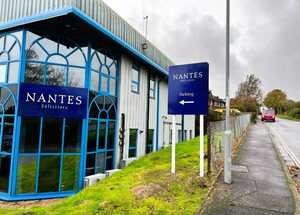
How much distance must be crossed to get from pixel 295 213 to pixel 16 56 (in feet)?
36.4

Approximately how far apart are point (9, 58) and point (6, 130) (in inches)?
123

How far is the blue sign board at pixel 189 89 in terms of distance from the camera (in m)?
7.83

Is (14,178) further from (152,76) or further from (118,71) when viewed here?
(152,76)

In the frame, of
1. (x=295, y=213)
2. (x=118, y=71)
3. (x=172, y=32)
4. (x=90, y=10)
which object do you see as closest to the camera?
(x=295, y=213)

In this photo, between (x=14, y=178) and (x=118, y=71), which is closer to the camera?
(x=14, y=178)

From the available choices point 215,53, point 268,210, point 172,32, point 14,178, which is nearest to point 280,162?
point 215,53

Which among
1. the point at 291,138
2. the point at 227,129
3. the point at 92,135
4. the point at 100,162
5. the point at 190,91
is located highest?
the point at 190,91

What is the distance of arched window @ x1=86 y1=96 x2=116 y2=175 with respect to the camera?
11.2 m

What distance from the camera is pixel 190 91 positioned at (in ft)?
26.5

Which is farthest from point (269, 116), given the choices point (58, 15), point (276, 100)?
point (58, 15)

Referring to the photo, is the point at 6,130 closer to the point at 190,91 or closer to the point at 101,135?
the point at 101,135

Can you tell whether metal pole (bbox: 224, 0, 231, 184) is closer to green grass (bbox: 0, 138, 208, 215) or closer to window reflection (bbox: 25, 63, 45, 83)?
green grass (bbox: 0, 138, 208, 215)

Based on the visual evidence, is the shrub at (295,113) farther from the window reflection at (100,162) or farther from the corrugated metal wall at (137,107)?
the window reflection at (100,162)

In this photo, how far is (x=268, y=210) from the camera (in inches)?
207
